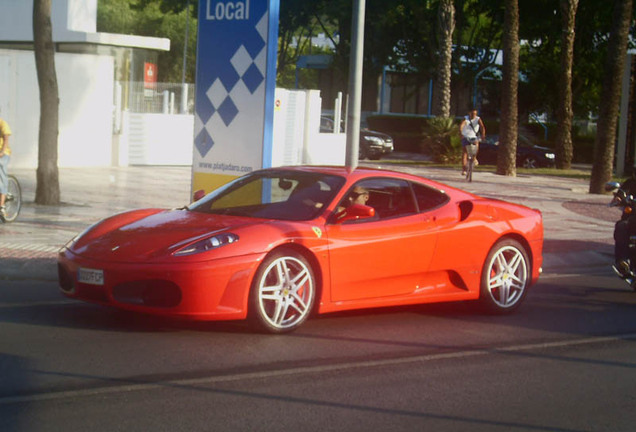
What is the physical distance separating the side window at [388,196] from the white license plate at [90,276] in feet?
7.75

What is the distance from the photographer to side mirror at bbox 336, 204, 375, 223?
852cm

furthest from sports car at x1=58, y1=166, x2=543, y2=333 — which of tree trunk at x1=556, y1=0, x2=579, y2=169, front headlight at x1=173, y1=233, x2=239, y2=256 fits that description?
tree trunk at x1=556, y1=0, x2=579, y2=169

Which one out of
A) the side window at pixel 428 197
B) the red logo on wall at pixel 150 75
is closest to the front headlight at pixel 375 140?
the red logo on wall at pixel 150 75

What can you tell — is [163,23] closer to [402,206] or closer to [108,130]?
[108,130]

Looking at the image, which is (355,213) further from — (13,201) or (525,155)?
(525,155)

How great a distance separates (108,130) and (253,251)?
18.9 meters

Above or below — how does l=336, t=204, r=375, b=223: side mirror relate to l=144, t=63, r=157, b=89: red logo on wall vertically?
below

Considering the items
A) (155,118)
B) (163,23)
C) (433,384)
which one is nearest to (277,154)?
(155,118)

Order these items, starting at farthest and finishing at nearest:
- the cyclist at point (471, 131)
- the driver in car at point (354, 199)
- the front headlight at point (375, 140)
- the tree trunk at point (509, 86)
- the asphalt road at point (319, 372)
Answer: the front headlight at point (375, 140) < the tree trunk at point (509, 86) < the cyclist at point (471, 131) < the driver in car at point (354, 199) < the asphalt road at point (319, 372)

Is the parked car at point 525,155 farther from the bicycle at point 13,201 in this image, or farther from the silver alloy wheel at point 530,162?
the bicycle at point 13,201

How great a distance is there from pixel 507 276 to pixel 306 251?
2399mm

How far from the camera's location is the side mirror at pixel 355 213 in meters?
8.52

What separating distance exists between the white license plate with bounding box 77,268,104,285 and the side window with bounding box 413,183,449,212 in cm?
297

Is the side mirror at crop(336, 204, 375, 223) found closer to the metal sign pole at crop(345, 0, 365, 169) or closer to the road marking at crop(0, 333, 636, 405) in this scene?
the road marking at crop(0, 333, 636, 405)
